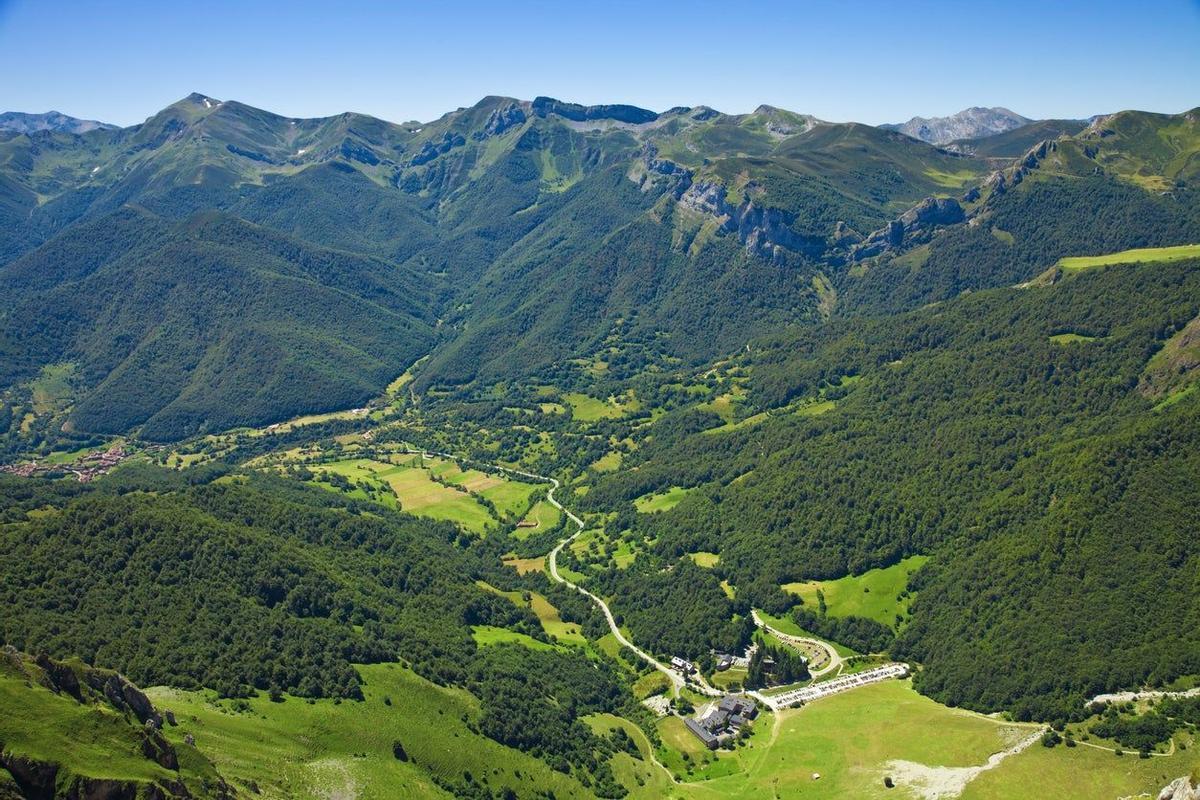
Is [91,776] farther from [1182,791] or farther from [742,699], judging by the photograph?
[742,699]

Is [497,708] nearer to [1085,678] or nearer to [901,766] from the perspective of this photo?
[901,766]

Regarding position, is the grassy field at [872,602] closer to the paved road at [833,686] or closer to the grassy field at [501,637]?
the paved road at [833,686]

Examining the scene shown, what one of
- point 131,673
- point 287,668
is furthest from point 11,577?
point 287,668

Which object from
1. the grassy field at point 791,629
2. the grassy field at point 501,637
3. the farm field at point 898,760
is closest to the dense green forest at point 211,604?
the grassy field at point 501,637

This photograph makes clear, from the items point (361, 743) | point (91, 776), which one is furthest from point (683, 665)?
point (91, 776)

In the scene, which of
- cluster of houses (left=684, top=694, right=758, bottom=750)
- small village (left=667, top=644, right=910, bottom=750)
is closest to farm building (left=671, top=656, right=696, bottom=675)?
small village (left=667, top=644, right=910, bottom=750)

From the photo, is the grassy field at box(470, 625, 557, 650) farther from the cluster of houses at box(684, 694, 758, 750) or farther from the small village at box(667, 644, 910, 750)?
the cluster of houses at box(684, 694, 758, 750)
